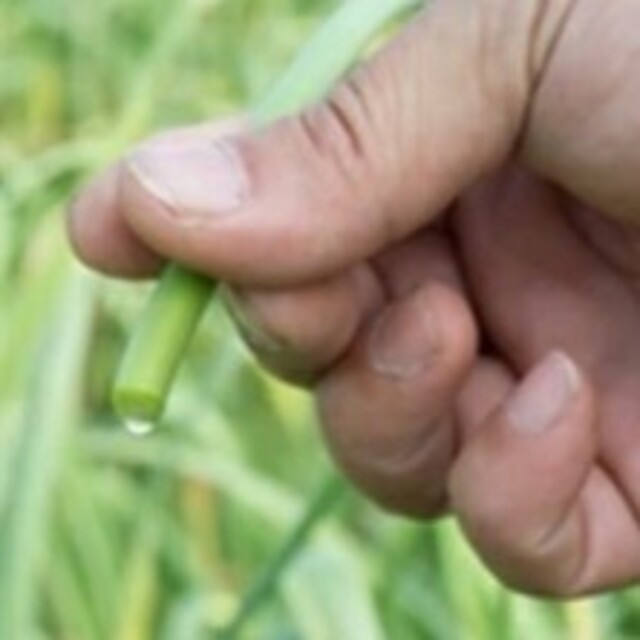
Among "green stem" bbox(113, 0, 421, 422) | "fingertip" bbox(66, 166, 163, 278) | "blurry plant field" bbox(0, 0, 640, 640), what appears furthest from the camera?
"blurry plant field" bbox(0, 0, 640, 640)

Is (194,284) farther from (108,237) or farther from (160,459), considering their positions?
(160,459)

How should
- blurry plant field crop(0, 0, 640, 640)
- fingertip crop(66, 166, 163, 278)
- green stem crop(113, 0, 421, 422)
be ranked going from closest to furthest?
green stem crop(113, 0, 421, 422) → fingertip crop(66, 166, 163, 278) → blurry plant field crop(0, 0, 640, 640)

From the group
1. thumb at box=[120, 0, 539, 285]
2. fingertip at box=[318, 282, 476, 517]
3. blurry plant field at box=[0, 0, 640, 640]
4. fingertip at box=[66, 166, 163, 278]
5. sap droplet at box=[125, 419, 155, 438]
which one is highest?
thumb at box=[120, 0, 539, 285]

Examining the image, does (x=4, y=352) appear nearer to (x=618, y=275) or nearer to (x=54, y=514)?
(x=54, y=514)

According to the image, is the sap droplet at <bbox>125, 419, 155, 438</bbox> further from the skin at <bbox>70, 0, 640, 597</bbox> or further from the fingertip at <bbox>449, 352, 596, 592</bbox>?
the fingertip at <bbox>449, 352, 596, 592</bbox>

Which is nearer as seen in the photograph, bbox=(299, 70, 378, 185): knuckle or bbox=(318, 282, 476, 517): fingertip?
bbox=(299, 70, 378, 185): knuckle

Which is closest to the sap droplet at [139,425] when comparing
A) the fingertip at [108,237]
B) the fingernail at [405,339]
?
the fingertip at [108,237]

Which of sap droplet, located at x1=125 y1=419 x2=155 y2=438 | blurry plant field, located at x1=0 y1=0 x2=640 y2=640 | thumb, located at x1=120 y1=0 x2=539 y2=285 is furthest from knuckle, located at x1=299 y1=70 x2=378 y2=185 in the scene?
blurry plant field, located at x1=0 y1=0 x2=640 y2=640
